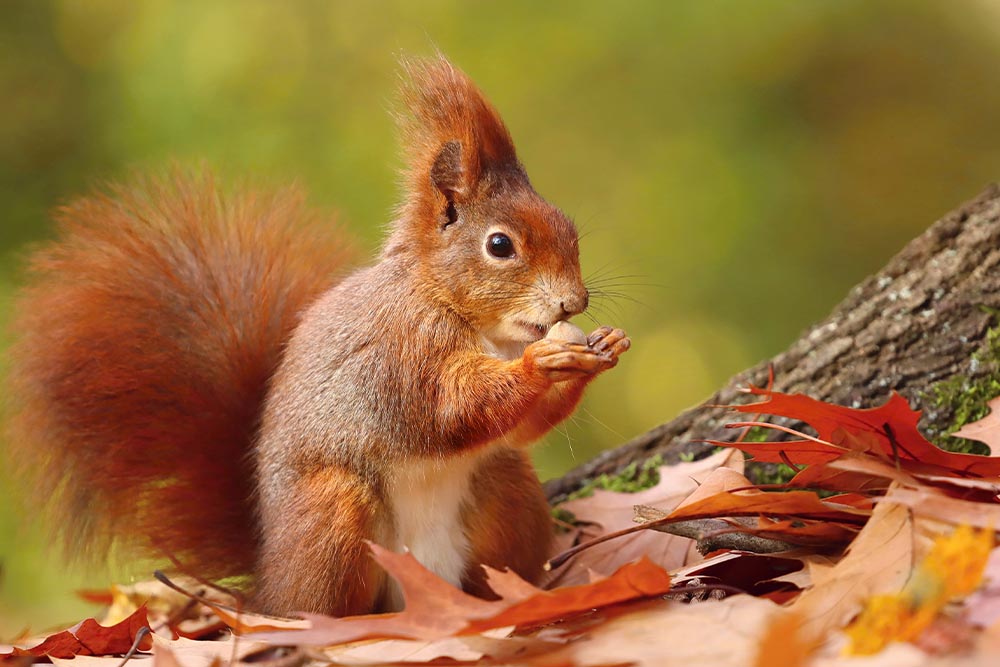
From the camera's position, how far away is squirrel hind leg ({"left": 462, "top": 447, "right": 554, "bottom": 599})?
55.5 inches

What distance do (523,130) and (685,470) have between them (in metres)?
2.00

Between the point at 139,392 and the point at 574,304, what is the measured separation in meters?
0.69

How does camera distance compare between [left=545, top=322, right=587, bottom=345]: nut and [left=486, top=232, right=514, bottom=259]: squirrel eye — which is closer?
[left=545, top=322, right=587, bottom=345]: nut

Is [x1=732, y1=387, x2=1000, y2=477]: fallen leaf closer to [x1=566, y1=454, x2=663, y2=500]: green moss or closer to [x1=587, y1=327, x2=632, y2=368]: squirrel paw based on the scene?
[x1=587, y1=327, x2=632, y2=368]: squirrel paw

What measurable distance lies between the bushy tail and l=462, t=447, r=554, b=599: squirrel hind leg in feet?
1.14

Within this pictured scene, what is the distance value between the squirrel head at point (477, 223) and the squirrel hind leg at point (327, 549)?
0.93 ft

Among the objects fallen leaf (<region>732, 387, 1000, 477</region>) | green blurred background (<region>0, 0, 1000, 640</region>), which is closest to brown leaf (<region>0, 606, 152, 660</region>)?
fallen leaf (<region>732, 387, 1000, 477</region>)

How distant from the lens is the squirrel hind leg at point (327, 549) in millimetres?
1266

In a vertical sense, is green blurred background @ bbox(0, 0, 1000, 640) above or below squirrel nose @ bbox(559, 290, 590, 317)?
above

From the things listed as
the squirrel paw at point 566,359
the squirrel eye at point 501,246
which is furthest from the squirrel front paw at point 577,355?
the squirrel eye at point 501,246

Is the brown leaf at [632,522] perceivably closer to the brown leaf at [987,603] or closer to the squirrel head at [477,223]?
the squirrel head at [477,223]

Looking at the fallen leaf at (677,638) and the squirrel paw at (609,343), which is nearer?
the fallen leaf at (677,638)

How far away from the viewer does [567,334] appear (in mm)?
1238

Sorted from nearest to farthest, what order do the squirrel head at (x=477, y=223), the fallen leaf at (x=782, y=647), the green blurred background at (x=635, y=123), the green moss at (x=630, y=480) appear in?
the fallen leaf at (x=782, y=647) < the squirrel head at (x=477, y=223) < the green moss at (x=630, y=480) < the green blurred background at (x=635, y=123)
